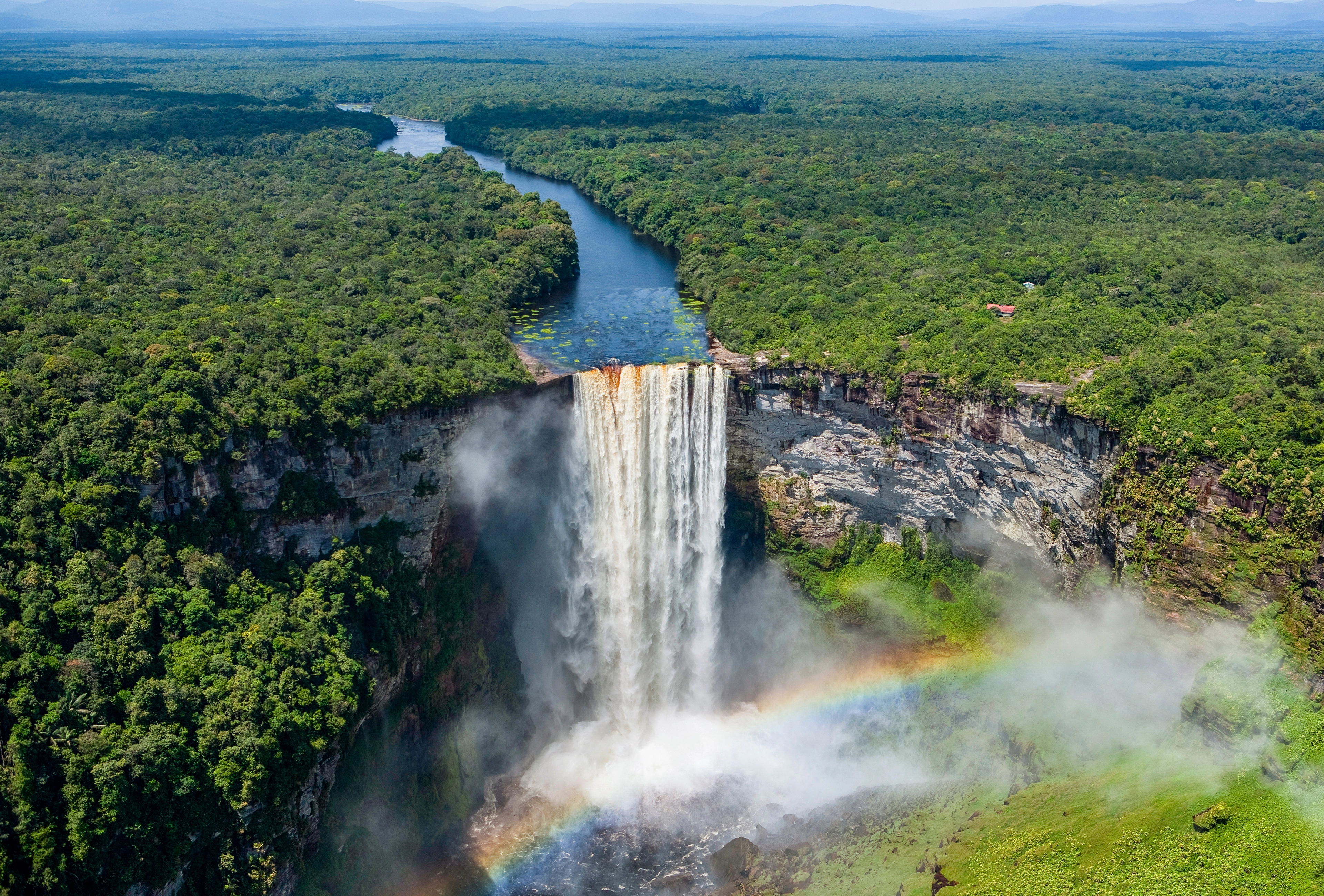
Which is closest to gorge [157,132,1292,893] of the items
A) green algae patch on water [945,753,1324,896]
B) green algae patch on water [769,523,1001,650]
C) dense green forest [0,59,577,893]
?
green algae patch on water [769,523,1001,650]

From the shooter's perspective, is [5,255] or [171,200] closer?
[5,255]

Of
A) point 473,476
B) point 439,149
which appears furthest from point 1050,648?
point 439,149

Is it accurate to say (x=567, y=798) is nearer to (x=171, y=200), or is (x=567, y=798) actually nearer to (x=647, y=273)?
(x=647, y=273)

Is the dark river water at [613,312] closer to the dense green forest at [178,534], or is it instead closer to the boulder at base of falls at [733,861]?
the dense green forest at [178,534]

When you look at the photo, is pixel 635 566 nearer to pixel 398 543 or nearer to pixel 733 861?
pixel 398 543

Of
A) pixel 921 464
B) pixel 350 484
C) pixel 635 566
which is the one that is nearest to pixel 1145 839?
pixel 921 464

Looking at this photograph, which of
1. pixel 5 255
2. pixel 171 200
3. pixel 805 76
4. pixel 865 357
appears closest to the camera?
pixel 865 357
